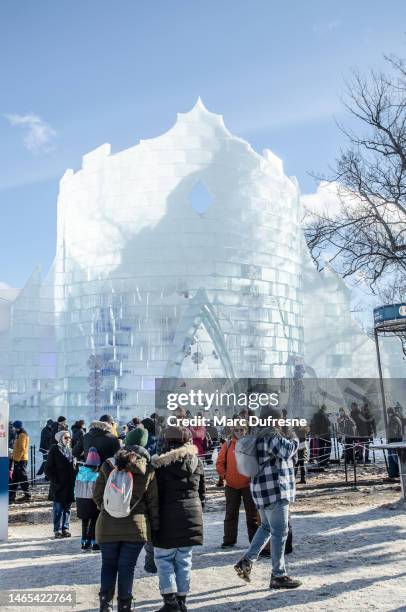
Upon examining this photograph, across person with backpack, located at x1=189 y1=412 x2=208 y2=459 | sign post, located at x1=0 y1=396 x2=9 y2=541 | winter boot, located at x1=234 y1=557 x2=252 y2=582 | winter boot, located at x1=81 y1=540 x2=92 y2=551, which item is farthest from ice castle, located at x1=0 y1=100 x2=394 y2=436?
winter boot, located at x1=234 y1=557 x2=252 y2=582

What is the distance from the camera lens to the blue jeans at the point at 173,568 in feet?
18.0

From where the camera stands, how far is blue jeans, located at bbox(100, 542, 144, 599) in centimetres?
533

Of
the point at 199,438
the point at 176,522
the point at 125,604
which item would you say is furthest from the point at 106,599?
the point at 199,438

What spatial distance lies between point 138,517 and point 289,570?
2.43m

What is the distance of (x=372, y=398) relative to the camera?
35219mm

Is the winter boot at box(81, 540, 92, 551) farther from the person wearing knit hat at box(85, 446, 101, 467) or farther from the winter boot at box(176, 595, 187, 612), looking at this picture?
the winter boot at box(176, 595, 187, 612)

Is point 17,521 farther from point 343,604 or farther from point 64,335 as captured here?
point 64,335

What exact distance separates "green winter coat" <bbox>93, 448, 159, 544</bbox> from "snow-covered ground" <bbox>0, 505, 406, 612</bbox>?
995 millimetres

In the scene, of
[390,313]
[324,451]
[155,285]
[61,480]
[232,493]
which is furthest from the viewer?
[155,285]

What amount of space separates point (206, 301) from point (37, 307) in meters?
9.52

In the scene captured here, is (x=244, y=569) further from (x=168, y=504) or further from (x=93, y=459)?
(x=93, y=459)

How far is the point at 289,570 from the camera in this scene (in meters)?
7.05

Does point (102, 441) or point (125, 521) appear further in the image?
point (102, 441)

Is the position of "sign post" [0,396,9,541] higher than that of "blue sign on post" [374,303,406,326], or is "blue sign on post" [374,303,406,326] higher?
"blue sign on post" [374,303,406,326]
